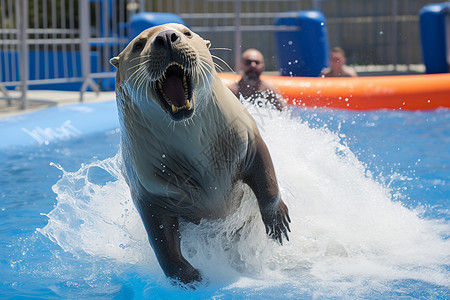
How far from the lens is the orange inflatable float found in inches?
306

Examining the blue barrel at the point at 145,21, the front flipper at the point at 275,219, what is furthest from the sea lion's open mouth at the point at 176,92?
the blue barrel at the point at 145,21

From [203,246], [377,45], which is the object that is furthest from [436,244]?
[377,45]

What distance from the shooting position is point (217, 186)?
294cm

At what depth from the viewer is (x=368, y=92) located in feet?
25.9

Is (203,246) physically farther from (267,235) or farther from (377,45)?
(377,45)

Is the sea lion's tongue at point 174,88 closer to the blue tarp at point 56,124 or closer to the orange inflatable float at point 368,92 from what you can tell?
the blue tarp at point 56,124

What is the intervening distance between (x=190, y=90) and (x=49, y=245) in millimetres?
1708

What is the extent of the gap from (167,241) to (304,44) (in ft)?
25.9

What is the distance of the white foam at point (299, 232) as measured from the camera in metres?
3.16

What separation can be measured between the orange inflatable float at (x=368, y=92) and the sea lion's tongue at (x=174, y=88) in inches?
205

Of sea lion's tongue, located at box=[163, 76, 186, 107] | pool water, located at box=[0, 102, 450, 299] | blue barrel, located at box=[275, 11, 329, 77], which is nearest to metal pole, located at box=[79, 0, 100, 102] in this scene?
blue barrel, located at box=[275, 11, 329, 77]

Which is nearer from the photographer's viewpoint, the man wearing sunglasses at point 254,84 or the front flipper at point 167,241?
the front flipper at point 167,241

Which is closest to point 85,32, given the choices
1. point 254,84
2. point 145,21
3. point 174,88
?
point 145,21

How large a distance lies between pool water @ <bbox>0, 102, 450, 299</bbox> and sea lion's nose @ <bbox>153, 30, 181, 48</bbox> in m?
1.04
